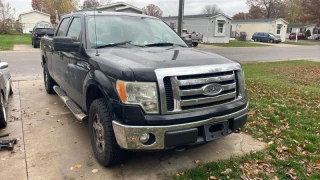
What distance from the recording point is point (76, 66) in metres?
4.07

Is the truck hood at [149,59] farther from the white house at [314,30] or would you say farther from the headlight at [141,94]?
the white house at [314,30]

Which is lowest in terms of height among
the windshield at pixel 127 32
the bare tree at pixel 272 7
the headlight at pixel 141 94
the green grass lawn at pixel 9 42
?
the headlight at pixel 141 94

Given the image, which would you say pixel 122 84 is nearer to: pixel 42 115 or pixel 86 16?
pixel 86 16

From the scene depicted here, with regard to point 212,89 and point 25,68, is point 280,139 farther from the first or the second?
point 25,68

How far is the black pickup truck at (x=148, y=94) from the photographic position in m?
2.86

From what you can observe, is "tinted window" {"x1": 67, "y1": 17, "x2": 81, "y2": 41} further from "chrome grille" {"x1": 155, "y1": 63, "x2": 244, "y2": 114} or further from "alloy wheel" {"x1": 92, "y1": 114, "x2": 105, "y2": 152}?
"chrome grille" {"x1": 155, "y1": 63, "x2": 244, "y2": 114}

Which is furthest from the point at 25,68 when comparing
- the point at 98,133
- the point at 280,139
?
the point at 280,139

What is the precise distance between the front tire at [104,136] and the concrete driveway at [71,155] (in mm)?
169

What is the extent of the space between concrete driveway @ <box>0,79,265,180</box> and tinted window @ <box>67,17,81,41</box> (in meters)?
1.55

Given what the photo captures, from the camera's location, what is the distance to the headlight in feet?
9.32

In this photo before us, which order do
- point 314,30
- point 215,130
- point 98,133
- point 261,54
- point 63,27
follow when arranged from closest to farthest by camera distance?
point 215,130 → point 98,133 → point 63,27 → point 261,54 → point 314,30

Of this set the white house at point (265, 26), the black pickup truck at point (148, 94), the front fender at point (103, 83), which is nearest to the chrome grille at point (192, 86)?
the black pickup truck at point (148, 94)

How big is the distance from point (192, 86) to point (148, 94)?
50 cm

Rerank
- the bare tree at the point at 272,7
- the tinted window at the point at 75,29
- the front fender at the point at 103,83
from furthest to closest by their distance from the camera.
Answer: the bare tree at the point at 272,7
the tinted window at the point at 75,29
the front fender at the point at 103,83
